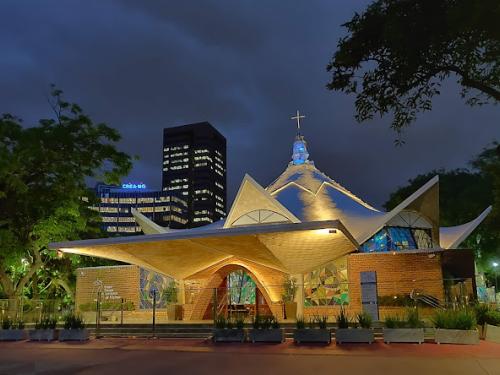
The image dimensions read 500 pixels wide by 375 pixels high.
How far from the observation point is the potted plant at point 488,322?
40.6 ft

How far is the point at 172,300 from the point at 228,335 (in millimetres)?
10840

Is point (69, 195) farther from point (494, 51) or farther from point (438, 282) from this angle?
point (494, 51)

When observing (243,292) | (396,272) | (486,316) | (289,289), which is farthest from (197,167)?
(486,316)

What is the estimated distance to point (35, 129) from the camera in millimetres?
19625

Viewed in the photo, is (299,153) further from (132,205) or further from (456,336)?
(132,205)

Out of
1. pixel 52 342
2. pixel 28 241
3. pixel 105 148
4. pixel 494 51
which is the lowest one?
pixel 52 342

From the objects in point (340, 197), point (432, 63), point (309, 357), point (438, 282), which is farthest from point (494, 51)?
point (340, 197)

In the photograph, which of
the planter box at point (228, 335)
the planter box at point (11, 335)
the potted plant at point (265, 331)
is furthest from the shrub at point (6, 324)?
the potted plant at point (265, 331)

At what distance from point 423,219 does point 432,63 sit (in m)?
17.5

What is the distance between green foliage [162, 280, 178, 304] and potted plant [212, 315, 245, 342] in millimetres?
10316

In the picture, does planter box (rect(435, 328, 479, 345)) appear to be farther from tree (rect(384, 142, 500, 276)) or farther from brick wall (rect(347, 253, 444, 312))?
tree (rect(384, 142, 500, 276))

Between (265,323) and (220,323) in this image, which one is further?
(220,323)

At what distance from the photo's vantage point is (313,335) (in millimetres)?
12906

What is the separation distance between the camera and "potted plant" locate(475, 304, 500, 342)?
1238 centimetres
